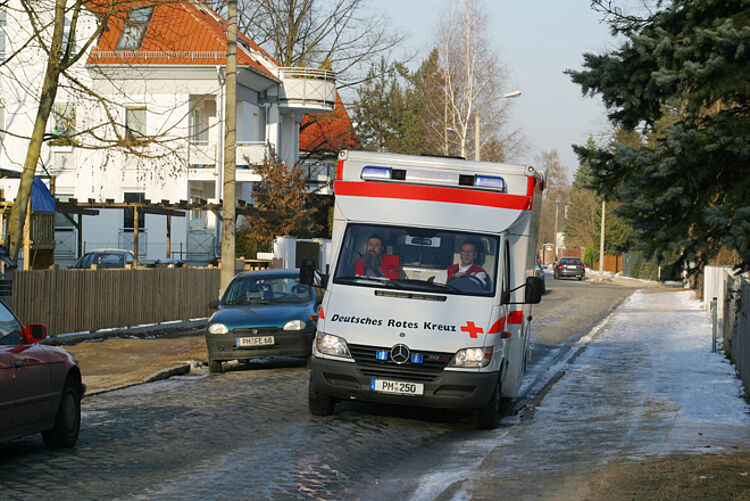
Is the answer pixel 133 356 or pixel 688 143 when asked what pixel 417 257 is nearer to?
pixel 688 143

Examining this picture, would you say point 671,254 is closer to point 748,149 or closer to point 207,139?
point 748,149

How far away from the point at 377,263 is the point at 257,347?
4.93 metres

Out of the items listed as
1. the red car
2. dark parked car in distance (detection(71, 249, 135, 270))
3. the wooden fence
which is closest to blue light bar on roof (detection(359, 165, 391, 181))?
the red car

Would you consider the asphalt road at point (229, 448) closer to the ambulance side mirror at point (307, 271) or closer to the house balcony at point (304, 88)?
the ambulance side mirror at point (307, 271)

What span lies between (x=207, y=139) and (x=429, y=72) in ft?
77.7

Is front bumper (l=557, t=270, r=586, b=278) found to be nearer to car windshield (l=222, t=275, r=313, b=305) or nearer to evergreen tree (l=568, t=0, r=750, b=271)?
Answer: car windshield (l=222, t=275, r=313, b=305)

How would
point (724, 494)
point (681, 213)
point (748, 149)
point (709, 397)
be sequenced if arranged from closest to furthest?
point (724, 494), point (748, 149), point (681, 213), point (709, 397)

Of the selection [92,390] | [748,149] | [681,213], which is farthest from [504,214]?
[92,390]

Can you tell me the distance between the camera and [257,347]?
15273 millimetres

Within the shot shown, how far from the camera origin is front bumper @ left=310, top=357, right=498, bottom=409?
10.1 metres

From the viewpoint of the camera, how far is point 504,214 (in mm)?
10961

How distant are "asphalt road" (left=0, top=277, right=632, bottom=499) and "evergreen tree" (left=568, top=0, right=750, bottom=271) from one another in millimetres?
2975

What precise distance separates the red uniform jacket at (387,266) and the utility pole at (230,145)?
314 inches

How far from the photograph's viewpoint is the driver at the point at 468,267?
35.4ft
